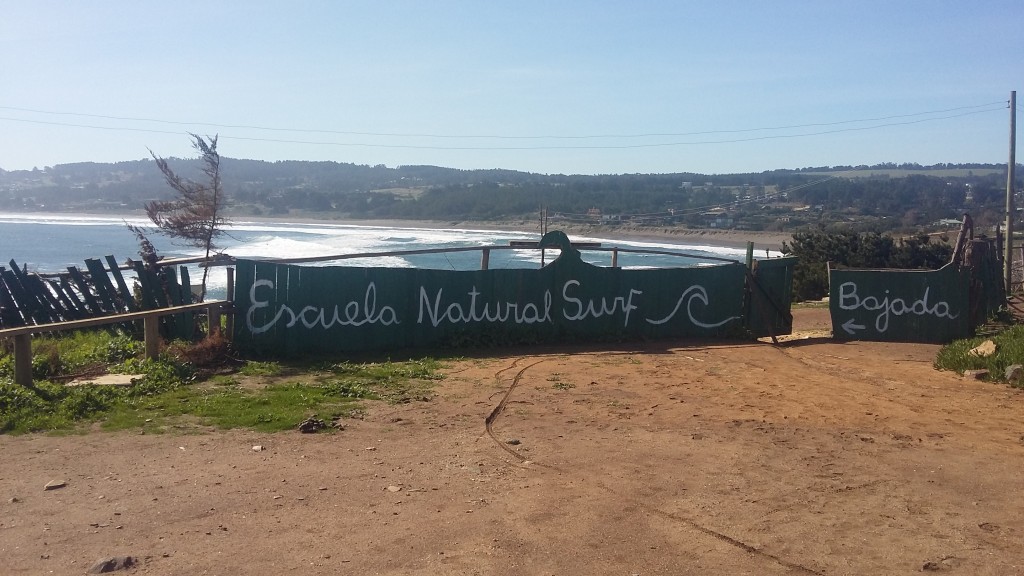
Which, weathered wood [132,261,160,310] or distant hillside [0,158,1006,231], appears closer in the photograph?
weathered wood [132,261,160,310]

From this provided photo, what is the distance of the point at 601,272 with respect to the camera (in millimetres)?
14305

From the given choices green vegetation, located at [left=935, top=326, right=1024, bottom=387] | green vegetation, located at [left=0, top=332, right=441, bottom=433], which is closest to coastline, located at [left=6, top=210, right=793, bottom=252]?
green vegetation, located at [left=935, top=326, right=1024, bottom=387]

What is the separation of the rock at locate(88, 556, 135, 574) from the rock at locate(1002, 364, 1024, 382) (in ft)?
33.5

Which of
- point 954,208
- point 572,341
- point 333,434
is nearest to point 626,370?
point 572,341

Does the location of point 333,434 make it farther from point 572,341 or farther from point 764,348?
point 764,348

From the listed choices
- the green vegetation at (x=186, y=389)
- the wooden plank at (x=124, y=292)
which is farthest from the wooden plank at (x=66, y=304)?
the green vegetation at (x=186, y=389)

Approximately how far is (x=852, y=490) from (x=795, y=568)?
171 cm

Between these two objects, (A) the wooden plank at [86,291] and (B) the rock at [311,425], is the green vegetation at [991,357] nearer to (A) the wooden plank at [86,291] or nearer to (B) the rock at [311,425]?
(B) the rock at [311,425]

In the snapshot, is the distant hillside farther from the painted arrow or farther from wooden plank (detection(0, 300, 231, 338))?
wooden plank (detection(0, 300, 231, 338))

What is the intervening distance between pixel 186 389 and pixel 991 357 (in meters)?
10.2

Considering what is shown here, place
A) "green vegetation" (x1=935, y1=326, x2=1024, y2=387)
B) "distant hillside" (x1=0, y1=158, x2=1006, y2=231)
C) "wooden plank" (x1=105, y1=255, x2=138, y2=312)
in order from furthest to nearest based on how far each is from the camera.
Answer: "distant hillside" (x1=0, y1=158, x2=1006, y2=231) → "wooden plank" (x1=105, y1=255, x2=138, y2=312) → "green vegetation" (x1=935, y1=326, x2=1024, y2=387)

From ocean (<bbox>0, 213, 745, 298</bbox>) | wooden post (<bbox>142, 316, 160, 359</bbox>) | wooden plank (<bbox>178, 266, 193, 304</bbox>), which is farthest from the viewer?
ocean (<bbox>0, 213, 745, 298</bbox>)

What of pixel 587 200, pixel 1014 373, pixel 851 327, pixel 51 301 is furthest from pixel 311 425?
pixel 587 200

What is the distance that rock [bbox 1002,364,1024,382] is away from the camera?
10780mm
